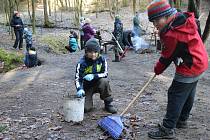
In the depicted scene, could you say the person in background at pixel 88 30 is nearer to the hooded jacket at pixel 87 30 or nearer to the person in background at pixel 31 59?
the hooded jacket at pixel 87 30

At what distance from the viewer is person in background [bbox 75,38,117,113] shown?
5871 mm

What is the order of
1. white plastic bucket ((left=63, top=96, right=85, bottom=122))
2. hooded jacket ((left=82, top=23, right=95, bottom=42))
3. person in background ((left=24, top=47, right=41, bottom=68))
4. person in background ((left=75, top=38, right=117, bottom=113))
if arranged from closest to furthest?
white plastic bucket ((left=63, top=96, right=85, bottom=122)) < person in background ((left=75, top=38, right=117, bottom=113)) < person in background ((left=24, top=47, right=41, bottom=68)) < hooded jacket ((left=82, top=23, right=95, bottom=42))

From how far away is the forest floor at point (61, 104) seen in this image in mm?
5477

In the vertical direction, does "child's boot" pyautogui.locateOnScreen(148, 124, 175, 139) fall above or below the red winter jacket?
below

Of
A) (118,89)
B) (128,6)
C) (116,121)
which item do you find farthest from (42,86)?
(128,6)

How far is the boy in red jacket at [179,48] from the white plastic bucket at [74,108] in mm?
1353

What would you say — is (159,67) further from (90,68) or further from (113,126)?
(90,68)

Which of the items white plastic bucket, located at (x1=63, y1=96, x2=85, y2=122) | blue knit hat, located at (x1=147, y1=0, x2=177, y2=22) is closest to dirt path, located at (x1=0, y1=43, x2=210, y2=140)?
white plastic bucket, located at (x1=63, y1=96, x2=85, y2=122)

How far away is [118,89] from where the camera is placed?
28.1 ft

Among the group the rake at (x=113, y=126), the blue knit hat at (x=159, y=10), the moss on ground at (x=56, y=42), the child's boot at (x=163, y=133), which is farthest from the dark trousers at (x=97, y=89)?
the moss on ground at (x=56, y=42)

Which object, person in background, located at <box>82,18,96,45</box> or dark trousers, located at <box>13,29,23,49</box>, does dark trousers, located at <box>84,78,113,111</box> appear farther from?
dark trousers, located at <box>13,29,23,49</box>

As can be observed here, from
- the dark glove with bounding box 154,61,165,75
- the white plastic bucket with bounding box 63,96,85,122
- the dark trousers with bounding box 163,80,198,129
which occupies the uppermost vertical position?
the dark glove with bounding box 154,61,165,75

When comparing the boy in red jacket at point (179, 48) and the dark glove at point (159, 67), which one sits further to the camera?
the dark glove at point (159, 67)

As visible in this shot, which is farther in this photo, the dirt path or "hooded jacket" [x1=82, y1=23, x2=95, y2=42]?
"hooded jacket" [x1=82, y1=23, x2=95, y2=42]
